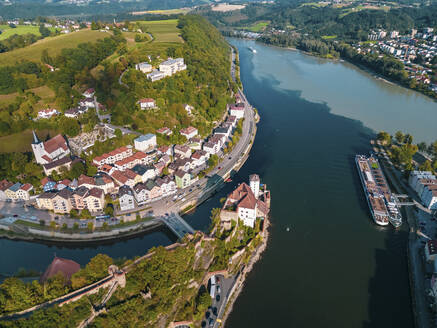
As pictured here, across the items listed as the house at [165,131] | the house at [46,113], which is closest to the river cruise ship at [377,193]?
the house at [165,131]

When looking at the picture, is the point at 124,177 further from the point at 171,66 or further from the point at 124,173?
the point at 171,66

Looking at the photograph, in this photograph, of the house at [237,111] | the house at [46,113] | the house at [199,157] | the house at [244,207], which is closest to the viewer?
the house at [244,207]

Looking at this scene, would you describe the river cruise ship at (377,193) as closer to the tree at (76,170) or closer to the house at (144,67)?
the tree at (76,170)

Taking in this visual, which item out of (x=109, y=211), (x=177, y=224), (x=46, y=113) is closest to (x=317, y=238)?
(x=177, y=224)

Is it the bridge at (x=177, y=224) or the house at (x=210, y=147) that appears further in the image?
the house at (x=210, y=147)

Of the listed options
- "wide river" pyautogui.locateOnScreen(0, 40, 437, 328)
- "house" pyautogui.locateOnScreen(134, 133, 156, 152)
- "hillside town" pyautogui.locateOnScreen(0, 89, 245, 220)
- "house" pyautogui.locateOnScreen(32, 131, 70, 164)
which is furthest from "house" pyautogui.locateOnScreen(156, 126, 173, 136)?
"wide river" pyautogui.locateOnScreen(0, 40, 437, 328)
